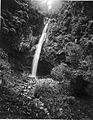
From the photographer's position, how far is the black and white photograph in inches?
292

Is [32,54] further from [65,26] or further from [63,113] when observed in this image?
[63,113]

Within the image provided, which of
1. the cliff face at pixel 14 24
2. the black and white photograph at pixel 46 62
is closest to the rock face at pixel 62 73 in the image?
the black and white photograph at pixel 46 62

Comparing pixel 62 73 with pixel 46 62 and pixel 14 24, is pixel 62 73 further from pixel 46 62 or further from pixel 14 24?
pixel 14 24

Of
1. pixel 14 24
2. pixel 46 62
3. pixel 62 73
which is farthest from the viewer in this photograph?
pixel 46 62

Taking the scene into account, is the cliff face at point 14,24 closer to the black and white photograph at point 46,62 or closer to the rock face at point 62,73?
the black and white photograph at point 46,62

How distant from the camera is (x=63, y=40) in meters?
12.5

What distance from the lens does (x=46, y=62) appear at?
43.9 ft

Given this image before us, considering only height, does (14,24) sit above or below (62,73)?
above

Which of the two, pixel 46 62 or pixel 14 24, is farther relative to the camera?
pixel 46 62

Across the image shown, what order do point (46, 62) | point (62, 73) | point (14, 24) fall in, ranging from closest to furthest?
1. point (62, 73)
2. point (14, 24)
3. point (46, 62)

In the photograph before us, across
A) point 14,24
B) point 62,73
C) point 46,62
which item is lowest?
point 62,73

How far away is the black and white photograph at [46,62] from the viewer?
743 centimetres

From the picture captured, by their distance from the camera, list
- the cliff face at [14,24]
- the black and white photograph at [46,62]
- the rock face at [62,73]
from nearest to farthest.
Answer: the black and white photograph at [46,62] < the rock face at [62,73] < the cliff face at [14,24]

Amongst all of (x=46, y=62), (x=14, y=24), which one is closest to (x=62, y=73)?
(x=46, y=62)
